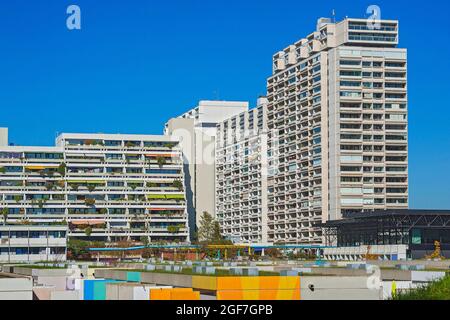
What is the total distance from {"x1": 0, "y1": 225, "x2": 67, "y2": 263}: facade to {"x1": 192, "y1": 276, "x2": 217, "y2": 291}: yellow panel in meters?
88.4

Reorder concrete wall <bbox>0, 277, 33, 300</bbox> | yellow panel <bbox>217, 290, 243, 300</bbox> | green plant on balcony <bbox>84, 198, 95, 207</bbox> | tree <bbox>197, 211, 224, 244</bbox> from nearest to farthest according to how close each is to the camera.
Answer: concrete wall <bbox>0, 277, 33, 300</bbox>, yellow panel <bbox>217, 290, 243, 300</bbox>, tree <bbox>197, 211, 224, 244</bbox>, green plant on balcony <bbox>84, 198, 95, 207</bbox>

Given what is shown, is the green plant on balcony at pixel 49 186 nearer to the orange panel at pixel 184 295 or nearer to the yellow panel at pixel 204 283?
the yellow panel at pixel 204 283

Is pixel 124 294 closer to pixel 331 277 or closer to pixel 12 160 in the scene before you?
pixel 331 277

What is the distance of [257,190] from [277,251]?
2866 cm

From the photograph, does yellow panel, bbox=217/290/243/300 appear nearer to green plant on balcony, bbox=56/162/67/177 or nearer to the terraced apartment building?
the terraced apartment building

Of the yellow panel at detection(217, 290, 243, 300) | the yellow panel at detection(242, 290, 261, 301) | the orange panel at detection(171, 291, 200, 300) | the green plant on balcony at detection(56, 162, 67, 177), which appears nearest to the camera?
the orange panel at detection(171, 291, 200, 300)

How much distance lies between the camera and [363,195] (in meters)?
166

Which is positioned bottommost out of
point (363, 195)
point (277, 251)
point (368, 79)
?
point (277, 251)

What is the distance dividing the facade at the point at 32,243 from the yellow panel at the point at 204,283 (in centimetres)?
8840

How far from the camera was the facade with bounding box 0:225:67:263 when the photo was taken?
144875 mm

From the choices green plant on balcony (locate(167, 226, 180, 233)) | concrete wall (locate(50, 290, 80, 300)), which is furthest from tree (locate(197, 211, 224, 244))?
concrete wall (locate(50, 290, 80, 300))

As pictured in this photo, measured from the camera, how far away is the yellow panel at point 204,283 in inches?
2076
